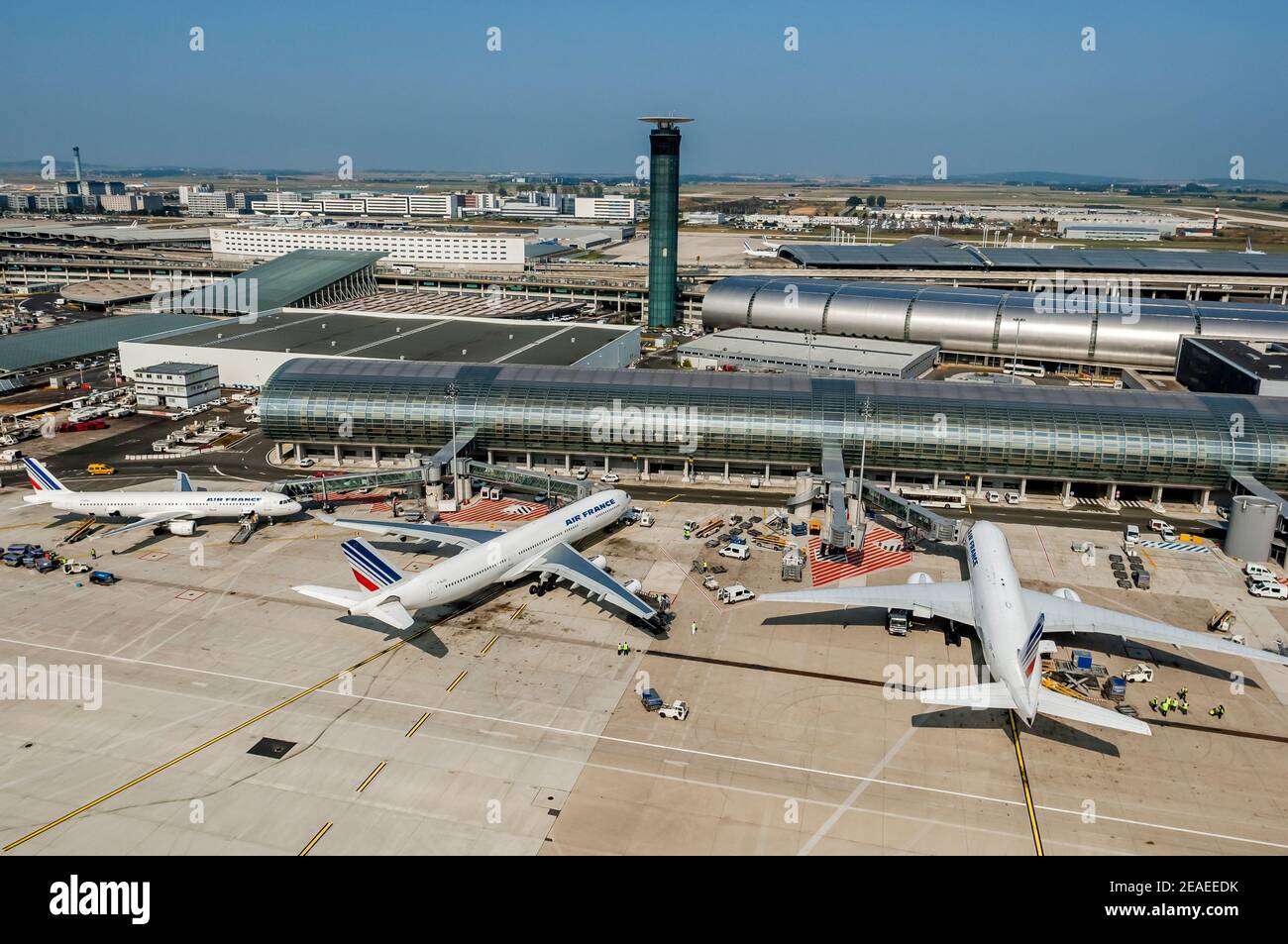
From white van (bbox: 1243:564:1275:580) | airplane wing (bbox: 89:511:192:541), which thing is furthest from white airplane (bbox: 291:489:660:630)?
white van (bbox: 1243:564:1275:580)

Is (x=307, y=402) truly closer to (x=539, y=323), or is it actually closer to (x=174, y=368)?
(x=174, y=368)

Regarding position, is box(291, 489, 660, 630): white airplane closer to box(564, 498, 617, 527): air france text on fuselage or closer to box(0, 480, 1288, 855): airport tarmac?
box(564, 498, 617, 527): air france text on fuselage

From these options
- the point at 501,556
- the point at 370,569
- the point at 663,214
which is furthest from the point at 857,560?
the point at 663,214

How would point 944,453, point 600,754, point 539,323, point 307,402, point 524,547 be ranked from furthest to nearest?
point 539,323, point 307,402, point 944,453, point 524,547, point 600,754

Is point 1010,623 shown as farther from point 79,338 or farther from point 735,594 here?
point 79,338

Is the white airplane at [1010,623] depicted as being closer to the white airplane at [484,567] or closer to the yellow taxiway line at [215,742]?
the white airplane at [484,567]
